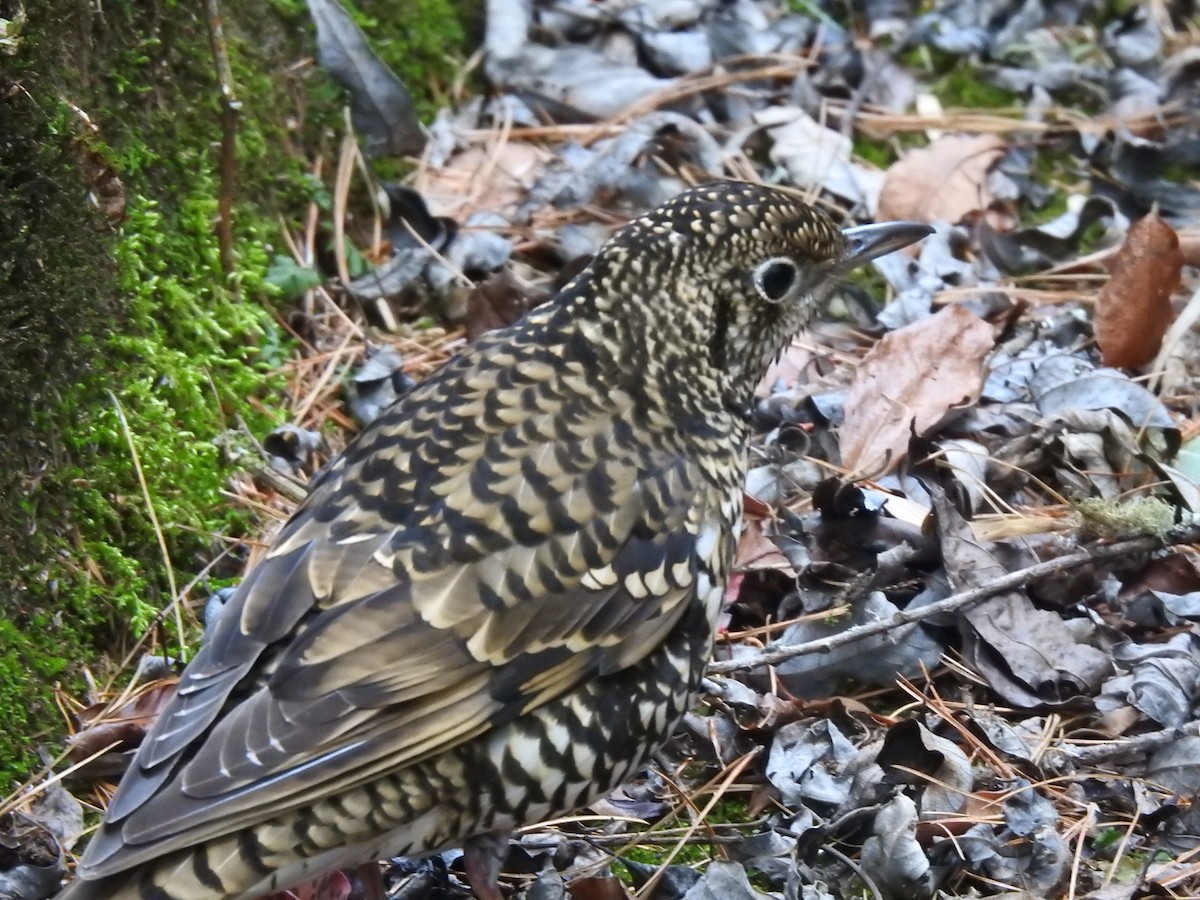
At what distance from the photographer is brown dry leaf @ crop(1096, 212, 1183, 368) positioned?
447cm

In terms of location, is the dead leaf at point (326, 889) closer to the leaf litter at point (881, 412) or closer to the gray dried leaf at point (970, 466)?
the leaf litter at point (881, 412)

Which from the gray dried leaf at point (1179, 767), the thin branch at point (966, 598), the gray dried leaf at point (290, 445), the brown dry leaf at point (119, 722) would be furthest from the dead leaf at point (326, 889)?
the gray dried leaf at point (1179, 767)

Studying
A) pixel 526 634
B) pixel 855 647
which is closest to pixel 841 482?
pixel 855 647

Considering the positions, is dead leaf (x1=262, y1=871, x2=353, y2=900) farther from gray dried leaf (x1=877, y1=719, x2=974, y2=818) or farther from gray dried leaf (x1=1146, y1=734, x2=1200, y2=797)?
gray dried leaf (x1=1146, y1=734, x2=1200, y2=797)

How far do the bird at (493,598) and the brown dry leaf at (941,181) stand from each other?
199cm

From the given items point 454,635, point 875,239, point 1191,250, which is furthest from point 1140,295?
point 454,635

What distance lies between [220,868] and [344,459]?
0.92m

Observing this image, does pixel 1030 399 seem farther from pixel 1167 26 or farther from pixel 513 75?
pixel 1167 26

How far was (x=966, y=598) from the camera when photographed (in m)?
3.54

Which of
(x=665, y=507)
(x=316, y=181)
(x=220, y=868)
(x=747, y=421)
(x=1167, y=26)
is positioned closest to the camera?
(x=220, y=868)

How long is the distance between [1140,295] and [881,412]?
2.98ft

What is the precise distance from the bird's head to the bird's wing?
24cm

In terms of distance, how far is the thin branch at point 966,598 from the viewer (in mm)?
3477

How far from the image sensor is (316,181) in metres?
4.88
